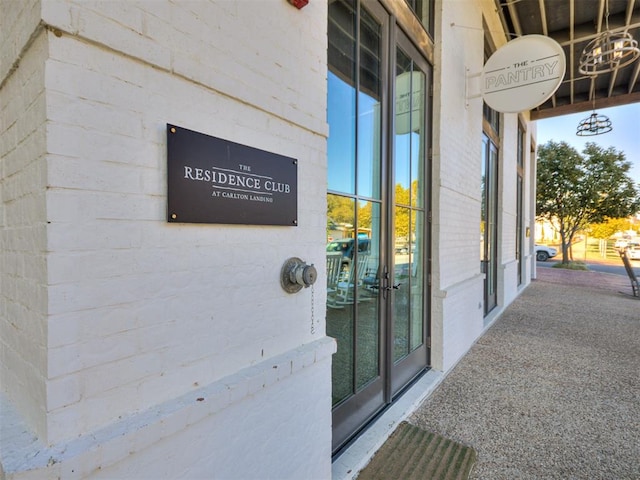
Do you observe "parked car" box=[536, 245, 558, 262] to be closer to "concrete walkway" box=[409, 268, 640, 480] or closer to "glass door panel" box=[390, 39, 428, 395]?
"concrete walkway" box=[409, 268, 640, 480]

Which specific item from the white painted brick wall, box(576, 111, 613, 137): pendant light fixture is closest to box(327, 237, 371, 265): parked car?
the white painted brick wall

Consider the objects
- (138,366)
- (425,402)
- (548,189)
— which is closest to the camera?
(138,366)

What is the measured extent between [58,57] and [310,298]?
1300 mm

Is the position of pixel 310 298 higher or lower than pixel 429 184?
lower

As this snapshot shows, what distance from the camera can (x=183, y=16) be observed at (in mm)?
1136

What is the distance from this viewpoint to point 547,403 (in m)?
2.85

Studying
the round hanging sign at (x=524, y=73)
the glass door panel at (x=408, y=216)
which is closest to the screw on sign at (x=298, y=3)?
the glass door panel at (x=408, y=216)

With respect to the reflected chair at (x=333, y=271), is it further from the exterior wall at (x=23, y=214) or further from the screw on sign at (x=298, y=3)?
the exterior wall at (x=23, y=214)

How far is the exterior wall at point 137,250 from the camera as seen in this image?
882 mm

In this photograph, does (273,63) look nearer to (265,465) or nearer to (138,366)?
(138,366)

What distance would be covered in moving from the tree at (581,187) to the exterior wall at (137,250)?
55.2 ft

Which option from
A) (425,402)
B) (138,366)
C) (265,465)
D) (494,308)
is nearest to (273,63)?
(138,366)

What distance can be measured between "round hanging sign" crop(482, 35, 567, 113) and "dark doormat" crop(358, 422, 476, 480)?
3.16 m

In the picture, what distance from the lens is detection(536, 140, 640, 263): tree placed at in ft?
44.6
